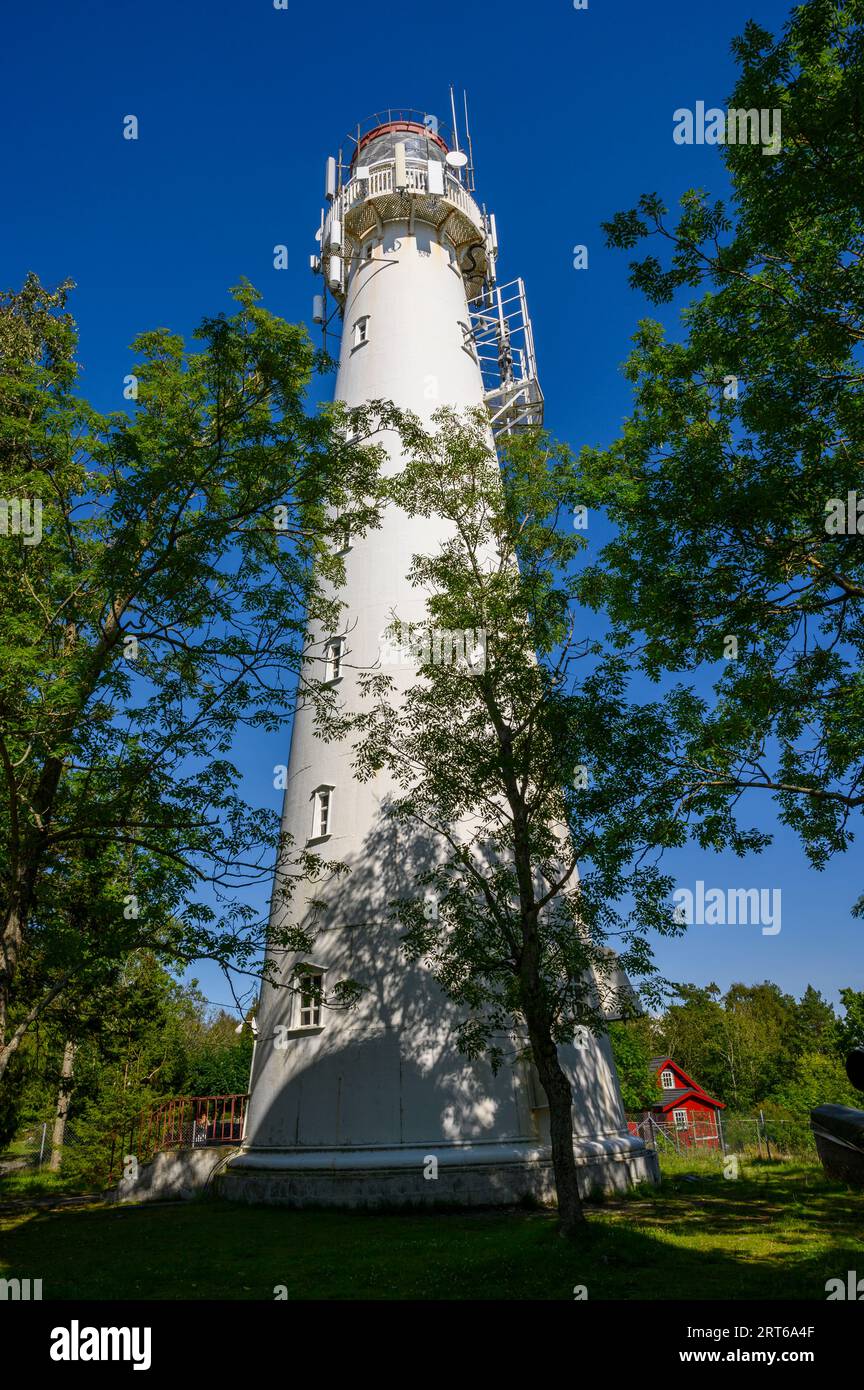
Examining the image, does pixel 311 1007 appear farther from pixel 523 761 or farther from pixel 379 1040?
pixel 523 761

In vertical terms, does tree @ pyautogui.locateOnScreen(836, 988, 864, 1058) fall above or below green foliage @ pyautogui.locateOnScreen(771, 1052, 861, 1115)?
above

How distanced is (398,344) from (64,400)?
48.3 ft

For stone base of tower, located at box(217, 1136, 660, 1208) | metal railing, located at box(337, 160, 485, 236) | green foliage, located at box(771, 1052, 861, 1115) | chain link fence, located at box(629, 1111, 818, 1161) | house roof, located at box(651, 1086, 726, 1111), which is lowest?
house roof, located at box(651, 1086, 726, 1111)

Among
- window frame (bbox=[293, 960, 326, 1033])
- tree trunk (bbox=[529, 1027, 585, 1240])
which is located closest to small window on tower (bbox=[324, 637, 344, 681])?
window frame (bbox=[293, 960, 326, 1033])

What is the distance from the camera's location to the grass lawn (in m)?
9.48

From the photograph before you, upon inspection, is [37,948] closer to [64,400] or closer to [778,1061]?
[64,400]

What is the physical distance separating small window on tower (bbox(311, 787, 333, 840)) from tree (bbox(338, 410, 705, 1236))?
3866 mm

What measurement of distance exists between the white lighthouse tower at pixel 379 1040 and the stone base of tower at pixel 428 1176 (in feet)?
0.10

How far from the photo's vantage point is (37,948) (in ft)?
58.3

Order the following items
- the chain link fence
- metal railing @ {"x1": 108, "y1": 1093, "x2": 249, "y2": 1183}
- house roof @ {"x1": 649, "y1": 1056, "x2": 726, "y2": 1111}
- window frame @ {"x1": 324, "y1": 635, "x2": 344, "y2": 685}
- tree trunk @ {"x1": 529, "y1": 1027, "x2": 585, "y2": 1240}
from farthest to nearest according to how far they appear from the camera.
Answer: house roof @ {"x1": 649, "y1": 1056, "x2": 726, "y2": 1111} → the chain link fence → window frame @ {"x1": 324, "y1": 635, "x2": 344, "y2": 685} → metal railing @ {"x1": 108, "y1": 1093, "x2": 249, "y2": 1183} → tree trunk @ {"x1": 529, "y1": 1027, "x2": 585, "y2": 1240}

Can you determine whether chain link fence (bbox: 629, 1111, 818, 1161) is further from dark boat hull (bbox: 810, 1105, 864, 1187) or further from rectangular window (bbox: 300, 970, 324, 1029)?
rectangular window (bbox: 300, 970, 324, 1029)

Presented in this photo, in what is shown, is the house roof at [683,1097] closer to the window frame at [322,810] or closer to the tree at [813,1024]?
the tree at [813,1024]

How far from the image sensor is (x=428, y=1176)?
625 inches

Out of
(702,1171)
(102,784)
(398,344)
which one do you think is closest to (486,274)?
(398,344)
